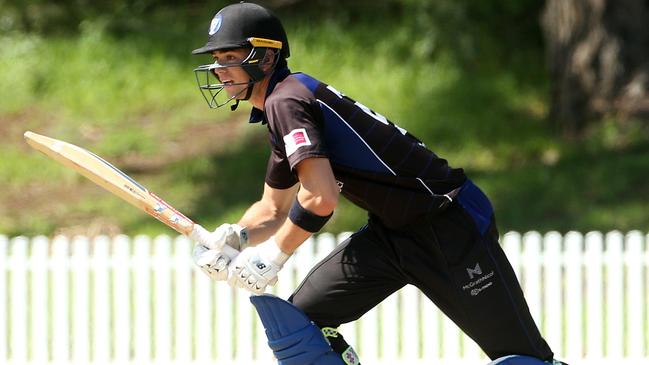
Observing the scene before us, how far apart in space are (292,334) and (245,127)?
313 inches

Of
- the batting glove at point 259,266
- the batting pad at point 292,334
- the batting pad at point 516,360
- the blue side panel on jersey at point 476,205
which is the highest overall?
the blue side panel on jersey at point 476,205

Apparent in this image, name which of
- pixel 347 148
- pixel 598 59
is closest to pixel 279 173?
pixel 347 148

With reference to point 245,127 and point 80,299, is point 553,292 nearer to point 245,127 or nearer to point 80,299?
point 80,299

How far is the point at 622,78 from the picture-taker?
11406 millimetres

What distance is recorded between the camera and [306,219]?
415cm

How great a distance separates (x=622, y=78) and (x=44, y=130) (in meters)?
5.57

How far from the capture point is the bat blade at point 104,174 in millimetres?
4434

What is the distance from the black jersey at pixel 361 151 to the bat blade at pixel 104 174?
442mm

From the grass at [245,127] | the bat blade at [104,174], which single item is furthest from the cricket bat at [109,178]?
the grass at [245,127]

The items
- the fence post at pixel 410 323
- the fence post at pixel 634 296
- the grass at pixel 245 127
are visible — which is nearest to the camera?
the fence post at pixel 634 296

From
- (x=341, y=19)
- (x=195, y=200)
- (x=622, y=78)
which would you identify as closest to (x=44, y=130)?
(x=195, y=200)

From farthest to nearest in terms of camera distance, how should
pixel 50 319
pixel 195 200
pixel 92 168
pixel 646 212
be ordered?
pixel 195 200 < pixel 646 212 < pixel 50 319 < pixel 92 168

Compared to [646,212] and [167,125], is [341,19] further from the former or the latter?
[646,212]

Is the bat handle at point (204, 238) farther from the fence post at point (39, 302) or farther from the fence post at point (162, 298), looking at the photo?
the fence post at point (39, 302)
